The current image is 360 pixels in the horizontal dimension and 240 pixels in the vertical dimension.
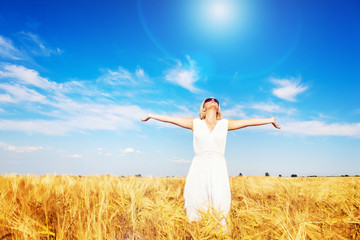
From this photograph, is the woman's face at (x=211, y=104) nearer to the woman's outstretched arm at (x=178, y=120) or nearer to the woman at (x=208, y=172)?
the woman at (x=208, y=172)

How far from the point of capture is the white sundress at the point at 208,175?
10.3ft

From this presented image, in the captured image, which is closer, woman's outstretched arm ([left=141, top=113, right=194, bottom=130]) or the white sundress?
the white sundress

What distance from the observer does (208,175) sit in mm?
3141

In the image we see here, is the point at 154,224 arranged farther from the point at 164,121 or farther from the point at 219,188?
the point at 164,121

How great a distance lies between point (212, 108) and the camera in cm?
338

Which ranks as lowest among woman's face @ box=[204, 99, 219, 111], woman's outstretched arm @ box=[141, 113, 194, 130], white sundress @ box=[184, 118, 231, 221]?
white sundress @ box=[184, 118, 231, 221]

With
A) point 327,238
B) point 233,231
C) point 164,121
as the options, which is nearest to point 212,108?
point 164,121

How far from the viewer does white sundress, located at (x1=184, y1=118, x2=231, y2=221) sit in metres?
3.12

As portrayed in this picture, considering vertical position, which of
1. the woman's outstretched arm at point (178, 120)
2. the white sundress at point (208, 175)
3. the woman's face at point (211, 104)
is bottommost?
the white sundress at point (208, 175)

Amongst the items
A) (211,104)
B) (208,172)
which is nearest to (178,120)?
(211,104)

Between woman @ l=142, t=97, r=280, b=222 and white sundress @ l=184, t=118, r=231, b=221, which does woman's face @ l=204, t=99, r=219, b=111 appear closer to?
woman @ l=142, t=97, r=280, b=222

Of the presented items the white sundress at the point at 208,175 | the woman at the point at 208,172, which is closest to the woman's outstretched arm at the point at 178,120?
the woman at the point at 208,172

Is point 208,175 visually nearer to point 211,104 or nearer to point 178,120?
point 178,120

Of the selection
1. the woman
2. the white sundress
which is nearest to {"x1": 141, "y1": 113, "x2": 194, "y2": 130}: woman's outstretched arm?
the woman
